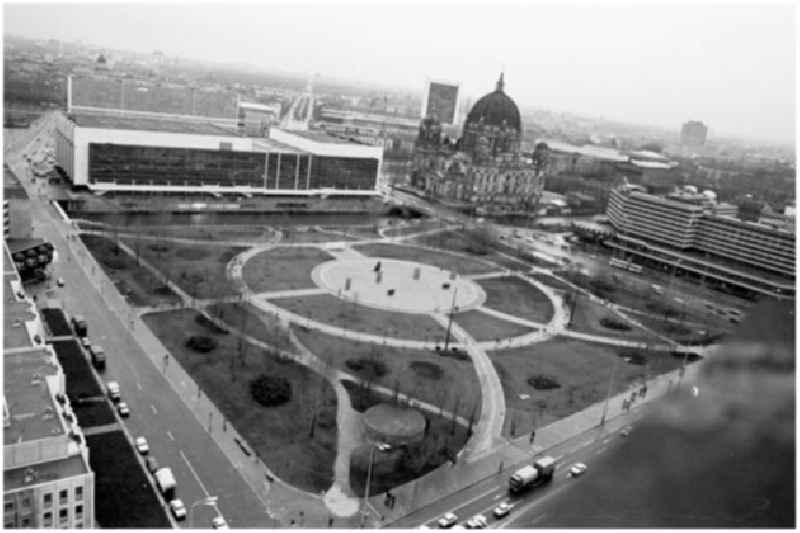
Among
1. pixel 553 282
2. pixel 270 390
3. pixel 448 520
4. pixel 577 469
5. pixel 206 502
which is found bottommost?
pixel 206 502

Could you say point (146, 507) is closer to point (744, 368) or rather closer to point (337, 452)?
point (337, 452)

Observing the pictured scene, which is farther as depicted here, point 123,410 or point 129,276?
point 129,276

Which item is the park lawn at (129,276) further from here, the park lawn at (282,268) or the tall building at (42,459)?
the tall building at (42,459)

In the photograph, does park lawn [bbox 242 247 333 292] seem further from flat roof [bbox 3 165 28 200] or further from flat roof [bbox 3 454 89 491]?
flat roof [bbox 3 454 89 491]

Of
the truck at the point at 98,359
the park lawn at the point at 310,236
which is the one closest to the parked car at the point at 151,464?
the truck at the point at 98,359

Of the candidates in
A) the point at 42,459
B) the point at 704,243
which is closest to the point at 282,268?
the point at 42,459

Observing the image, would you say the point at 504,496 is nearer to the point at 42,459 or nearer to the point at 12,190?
the point at 42,459
